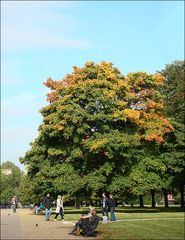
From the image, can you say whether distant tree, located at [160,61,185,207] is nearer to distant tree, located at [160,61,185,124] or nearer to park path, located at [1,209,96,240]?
distant tree, located at [160,61,185,124]

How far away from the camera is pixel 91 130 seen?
42688 mm

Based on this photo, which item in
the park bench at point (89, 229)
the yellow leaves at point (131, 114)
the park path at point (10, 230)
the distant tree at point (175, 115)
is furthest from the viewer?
the distant tree at point (175, 115)

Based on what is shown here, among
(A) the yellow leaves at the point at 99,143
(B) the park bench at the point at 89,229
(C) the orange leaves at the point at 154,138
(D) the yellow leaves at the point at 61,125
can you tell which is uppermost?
(D) the yellow leaves at the point at 61,125

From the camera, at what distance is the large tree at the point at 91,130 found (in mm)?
40688

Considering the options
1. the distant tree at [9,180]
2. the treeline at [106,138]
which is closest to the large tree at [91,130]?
the treeline at [106,138]

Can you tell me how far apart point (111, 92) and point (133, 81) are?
641cm

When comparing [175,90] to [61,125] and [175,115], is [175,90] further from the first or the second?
[61,125]

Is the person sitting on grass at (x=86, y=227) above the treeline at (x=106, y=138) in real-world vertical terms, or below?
below

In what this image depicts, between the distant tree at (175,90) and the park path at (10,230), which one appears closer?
the park path at (10,230)

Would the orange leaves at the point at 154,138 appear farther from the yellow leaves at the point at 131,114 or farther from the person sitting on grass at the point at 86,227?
Result: the person sitting on grass at the point at 86,227

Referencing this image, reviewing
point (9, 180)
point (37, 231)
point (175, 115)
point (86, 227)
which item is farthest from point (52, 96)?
point (9, 180)

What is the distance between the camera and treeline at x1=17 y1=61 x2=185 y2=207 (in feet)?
134

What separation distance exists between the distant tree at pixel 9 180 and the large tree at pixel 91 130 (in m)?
99.1

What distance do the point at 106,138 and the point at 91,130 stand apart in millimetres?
3222
